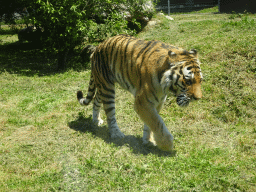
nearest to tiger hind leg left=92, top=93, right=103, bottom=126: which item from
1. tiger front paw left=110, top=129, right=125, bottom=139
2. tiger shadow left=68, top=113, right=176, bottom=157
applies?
tiger shadow left=68, top=113, right=176, bottom=157

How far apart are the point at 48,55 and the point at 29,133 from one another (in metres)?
7.57

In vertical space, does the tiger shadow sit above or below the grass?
below

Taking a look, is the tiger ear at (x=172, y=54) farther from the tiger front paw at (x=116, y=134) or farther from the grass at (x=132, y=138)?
Result: the tiger front paw at (x=116, y=134)

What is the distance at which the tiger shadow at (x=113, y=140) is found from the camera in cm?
433

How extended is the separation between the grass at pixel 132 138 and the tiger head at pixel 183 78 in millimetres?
954

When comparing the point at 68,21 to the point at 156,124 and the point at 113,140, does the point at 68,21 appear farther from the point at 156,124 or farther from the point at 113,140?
the point at 156,124

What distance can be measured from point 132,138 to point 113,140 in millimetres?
347

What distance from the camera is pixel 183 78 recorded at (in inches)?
144

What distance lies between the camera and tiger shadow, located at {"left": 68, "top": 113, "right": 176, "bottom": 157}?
4332 mm

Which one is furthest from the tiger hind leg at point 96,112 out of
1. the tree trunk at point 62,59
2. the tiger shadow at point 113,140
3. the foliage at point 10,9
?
the foliage at point 10,9

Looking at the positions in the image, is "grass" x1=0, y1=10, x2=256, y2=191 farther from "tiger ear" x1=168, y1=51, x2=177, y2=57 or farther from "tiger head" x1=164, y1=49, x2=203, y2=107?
"tiger ear" x1=168, y1=51, x2=177, y2=57

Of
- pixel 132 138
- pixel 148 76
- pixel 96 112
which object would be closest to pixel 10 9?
pixel 96 112

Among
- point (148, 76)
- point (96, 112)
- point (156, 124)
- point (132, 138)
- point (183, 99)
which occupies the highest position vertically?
point (148, 76)

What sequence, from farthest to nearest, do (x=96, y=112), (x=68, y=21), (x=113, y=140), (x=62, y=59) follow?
(x=62, y=59), (x=68, y=21), (x=96, y=112), (x=113, y=140)
